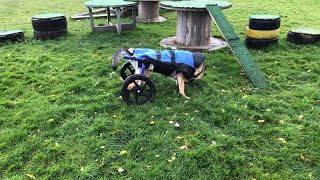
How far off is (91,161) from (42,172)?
483 millimetres

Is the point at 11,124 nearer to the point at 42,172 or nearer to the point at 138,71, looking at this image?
the point at 42,172

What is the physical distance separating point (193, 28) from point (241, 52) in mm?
1674

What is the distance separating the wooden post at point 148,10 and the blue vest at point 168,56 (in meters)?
5.34

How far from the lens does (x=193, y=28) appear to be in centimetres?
657

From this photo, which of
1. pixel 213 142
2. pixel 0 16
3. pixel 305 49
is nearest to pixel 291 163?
pixel 213 142

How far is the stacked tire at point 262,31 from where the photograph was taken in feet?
20.5

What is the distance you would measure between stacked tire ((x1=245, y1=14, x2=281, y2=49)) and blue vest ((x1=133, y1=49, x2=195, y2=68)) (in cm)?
263

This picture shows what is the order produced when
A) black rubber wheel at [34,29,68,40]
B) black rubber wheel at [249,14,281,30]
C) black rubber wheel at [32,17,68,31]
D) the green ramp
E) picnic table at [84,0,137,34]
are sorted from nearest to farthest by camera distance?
the green ramp
black rubber wheel at [249,14,281,30]
picnic table at [84,0,137,34]
black rubber wheel at [32,17,68,31]
black rubber wheel at [34,29,68,40]

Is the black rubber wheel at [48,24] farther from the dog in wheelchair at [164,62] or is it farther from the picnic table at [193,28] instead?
the dog in wheelchair at [164,62]

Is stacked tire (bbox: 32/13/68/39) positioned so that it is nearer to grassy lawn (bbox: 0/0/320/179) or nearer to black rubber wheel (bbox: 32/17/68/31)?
black rubber wheel (bbox: 32/17/68/31)

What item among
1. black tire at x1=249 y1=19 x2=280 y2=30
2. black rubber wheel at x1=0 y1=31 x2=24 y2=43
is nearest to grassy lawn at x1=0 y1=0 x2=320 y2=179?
black tire at x1=249 y1=19 x2=280 y2=30

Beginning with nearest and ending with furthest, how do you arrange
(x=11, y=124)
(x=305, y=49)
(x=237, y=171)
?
(x=237, y=171)
(x=11, y=124)
(x=305, y=49)

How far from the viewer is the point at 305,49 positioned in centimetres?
631

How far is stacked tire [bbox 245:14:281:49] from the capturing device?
625 centimetres
